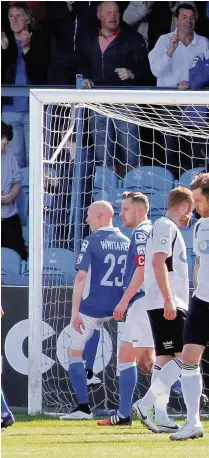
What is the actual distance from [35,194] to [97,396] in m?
1.91

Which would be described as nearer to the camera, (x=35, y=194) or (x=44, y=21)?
(x=35, y=194)

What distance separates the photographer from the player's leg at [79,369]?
843 cm

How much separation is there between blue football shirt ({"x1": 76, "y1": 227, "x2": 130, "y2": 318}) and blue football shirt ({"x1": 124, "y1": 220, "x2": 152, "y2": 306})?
46 centimetres

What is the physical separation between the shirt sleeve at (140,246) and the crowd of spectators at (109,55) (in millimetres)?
3081

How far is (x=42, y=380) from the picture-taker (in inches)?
373

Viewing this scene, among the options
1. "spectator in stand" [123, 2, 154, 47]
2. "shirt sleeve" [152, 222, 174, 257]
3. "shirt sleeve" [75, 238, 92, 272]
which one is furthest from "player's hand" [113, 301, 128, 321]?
"spectator in stand" [123, 2, 154, 47]

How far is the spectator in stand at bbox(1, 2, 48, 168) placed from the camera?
12.0 m

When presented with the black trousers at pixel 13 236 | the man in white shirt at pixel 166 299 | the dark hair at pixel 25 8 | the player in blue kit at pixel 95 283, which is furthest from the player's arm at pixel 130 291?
the dark hair at pixel 25 8

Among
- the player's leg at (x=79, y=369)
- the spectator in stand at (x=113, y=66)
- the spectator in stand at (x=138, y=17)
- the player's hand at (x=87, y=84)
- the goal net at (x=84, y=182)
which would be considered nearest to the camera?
the player's leg at (x=79, y=369)

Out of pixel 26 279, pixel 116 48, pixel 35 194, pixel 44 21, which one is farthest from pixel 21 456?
pixel 44 21

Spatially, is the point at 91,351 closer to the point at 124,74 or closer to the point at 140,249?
the point at 140,249

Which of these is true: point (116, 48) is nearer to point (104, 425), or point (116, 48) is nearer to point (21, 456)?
point (104, 425)

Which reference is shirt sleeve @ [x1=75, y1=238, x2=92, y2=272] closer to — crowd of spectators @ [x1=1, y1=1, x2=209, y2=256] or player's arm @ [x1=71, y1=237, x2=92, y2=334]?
player's arm @ [x1=71, y1=237, x2=92, y2=334]

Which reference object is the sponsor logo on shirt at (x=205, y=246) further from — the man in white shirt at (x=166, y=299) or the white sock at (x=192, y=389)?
the white sock at (x=192, y=389)
